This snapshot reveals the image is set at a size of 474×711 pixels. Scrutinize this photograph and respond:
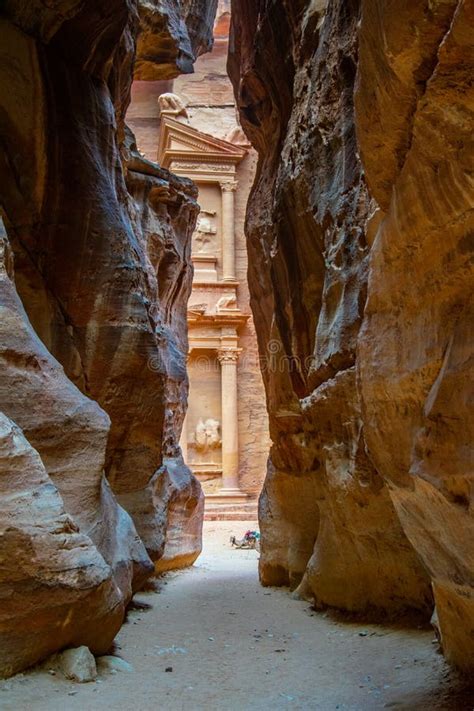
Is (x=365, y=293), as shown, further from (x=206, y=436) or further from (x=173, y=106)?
(x=173, y=106)

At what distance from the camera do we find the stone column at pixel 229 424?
75.0 feet

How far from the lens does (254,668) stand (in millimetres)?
6027

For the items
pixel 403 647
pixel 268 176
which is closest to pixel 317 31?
pixel 268 176

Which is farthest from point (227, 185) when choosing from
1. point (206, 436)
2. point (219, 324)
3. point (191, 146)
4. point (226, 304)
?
point (206, 436)

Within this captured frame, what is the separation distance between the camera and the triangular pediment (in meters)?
Result: 24.3

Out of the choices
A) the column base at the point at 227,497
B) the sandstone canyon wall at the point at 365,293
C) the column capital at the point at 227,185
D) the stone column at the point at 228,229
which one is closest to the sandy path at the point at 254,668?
the sandstone canyon wall at the point at 365,293

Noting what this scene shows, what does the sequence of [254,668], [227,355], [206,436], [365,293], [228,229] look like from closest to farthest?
[254,668]
[365,293]
[206,436]
[227,355]
[228,229]

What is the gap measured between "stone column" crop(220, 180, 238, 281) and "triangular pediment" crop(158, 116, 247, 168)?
3.05 ft

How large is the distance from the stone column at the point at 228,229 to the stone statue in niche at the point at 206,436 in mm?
5155

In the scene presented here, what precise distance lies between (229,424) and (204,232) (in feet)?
22.5

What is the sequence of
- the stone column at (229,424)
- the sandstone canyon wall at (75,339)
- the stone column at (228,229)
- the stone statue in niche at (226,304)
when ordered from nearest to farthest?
the sandstone canyon wall at (75,339) → the stone column at (229,424) → the stone statue in niche at (226,304) → the stone column at (228,229)

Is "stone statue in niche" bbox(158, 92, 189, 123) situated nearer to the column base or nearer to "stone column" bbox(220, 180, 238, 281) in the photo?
"stone column" bbox(220, 180, 238, 281)

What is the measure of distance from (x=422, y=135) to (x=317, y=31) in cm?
616

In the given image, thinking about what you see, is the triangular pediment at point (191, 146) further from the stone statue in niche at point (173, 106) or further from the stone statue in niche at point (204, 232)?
the stone statue in niche at point (204, 232)
